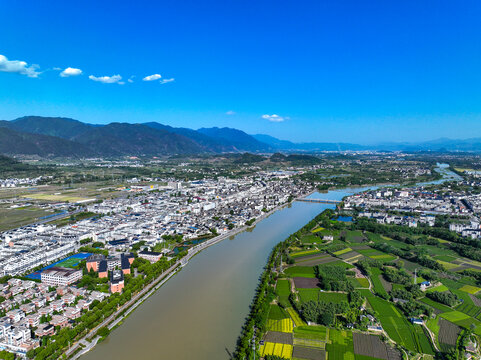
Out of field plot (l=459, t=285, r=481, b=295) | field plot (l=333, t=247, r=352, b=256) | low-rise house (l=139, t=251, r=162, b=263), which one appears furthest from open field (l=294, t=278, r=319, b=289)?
low-rise house (l=139, t=251, r=162, b=263)

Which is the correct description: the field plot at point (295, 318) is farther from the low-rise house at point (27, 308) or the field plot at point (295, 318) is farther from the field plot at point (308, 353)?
the low-rise house at point (27, 308)

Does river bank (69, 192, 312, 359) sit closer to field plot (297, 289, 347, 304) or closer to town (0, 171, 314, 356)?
town (0, 171, 314, 356)

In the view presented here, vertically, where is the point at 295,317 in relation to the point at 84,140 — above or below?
below

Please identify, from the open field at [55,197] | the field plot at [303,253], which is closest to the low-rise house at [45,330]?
the field plot at [303,253]

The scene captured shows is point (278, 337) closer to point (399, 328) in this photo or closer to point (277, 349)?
point (277, 349)

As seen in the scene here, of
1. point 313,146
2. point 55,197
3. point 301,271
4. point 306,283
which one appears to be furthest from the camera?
point 313,146

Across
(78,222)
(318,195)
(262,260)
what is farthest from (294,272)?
(318,195)

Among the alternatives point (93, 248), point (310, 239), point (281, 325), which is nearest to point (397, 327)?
point (281, 325)
